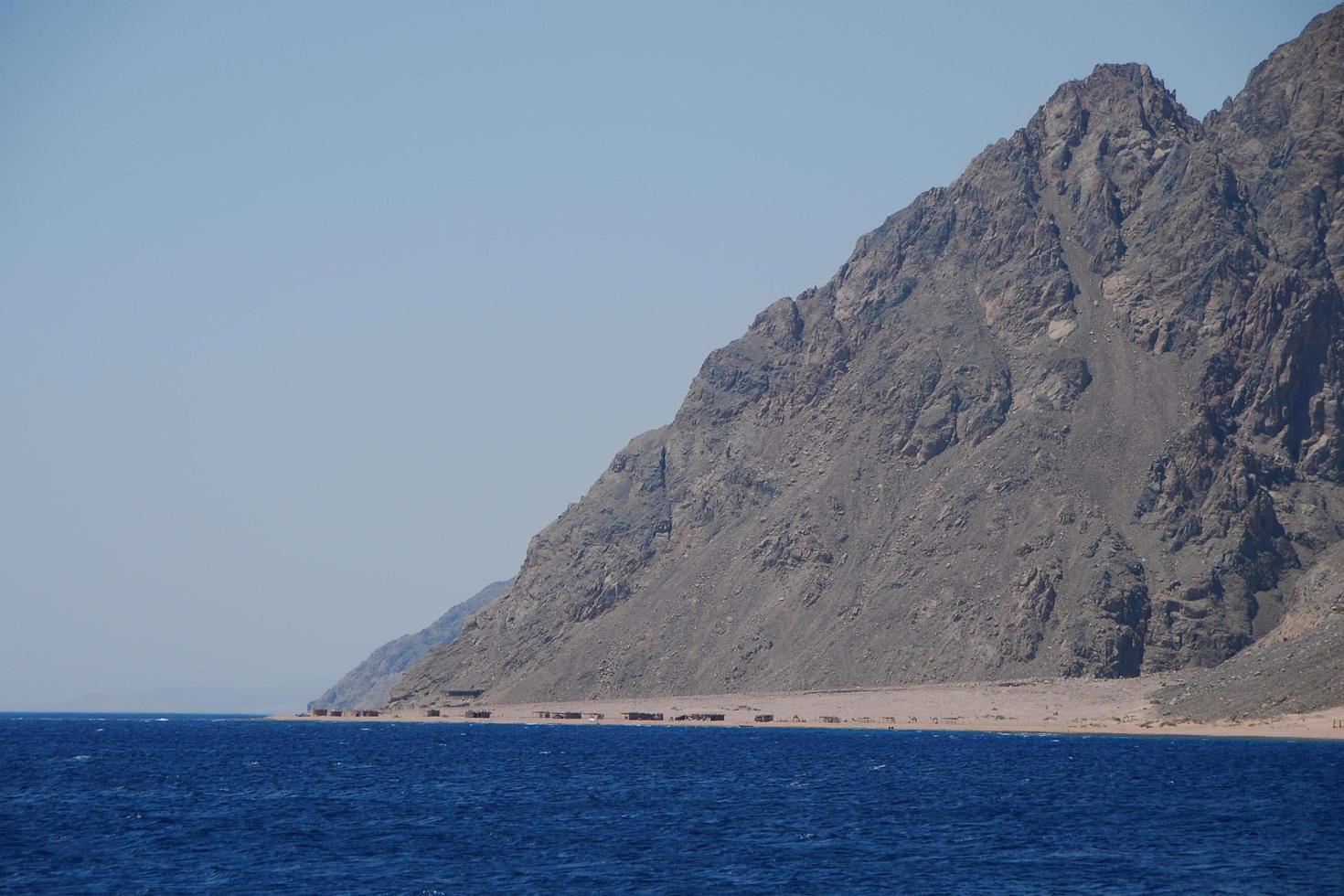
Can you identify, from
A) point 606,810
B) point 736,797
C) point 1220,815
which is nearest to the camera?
point 1220,815

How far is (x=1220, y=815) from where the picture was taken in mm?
79750

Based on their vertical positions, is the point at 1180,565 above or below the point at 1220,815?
above

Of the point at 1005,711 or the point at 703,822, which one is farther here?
the point at 1005,711

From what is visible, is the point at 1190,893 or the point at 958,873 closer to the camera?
the point at 1190,893

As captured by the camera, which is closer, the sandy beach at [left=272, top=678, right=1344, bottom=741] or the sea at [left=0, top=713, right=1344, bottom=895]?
the sea at [left=0, top=713, right=1344, bottom=895]

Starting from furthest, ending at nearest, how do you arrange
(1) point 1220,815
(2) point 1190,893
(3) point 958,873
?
1. (1) point 1220,815
2. (3) point 958,873
3. (2) point 1190,893

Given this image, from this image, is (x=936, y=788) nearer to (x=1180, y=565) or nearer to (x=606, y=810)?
(x=606, y=810)

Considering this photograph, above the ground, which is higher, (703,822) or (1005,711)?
(1005,711)

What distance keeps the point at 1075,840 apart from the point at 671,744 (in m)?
85.8

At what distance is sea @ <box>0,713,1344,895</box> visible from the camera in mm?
62875

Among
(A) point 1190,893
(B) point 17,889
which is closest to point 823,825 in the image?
(A) point 1190,893

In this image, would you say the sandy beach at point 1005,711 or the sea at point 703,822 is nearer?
the sea at point 703,822

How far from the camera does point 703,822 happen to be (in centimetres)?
8219

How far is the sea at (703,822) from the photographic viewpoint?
6288 centimetres
